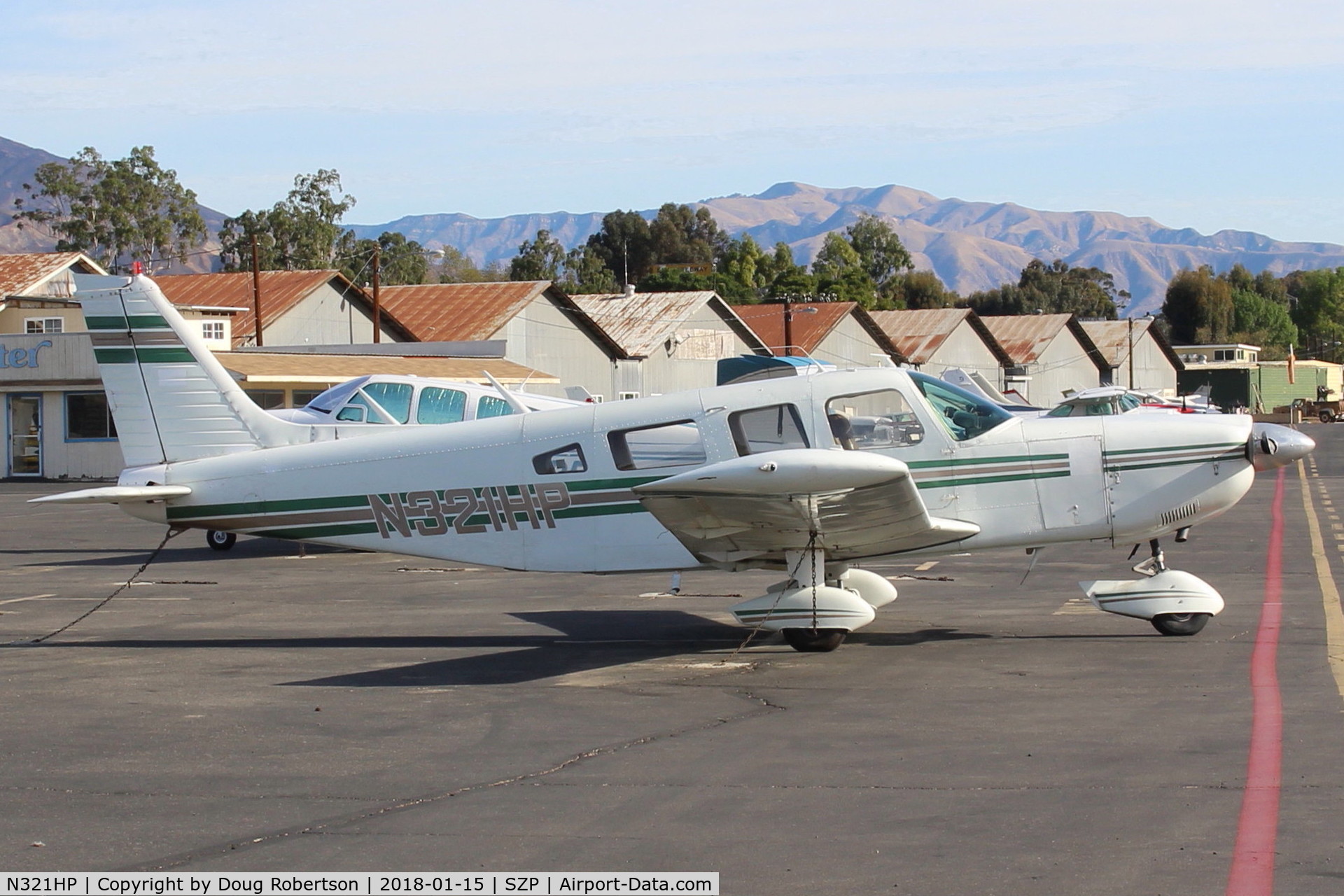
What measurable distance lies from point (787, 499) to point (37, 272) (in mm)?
48877

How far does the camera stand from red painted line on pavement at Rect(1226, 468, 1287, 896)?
520 cm

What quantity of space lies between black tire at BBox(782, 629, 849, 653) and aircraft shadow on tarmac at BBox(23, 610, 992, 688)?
28 cm

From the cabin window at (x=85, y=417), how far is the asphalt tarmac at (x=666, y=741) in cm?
2805

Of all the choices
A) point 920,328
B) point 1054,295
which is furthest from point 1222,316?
point 920,328

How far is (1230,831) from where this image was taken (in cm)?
575

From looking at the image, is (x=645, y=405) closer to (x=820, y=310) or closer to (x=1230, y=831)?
(x=1230, y=831)

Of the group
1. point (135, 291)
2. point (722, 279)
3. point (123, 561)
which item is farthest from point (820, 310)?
point (135, 291)

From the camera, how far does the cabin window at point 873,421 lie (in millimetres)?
10484

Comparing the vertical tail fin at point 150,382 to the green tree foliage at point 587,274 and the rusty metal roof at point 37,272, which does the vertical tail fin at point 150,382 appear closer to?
the rusty metal roof at point 37,272

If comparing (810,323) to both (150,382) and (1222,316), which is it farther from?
(1222,316)

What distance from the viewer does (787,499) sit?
9688 mm

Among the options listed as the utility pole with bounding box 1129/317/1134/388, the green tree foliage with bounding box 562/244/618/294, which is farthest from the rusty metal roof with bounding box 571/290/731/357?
the green tree foliage with bounding box 562/244/618/294

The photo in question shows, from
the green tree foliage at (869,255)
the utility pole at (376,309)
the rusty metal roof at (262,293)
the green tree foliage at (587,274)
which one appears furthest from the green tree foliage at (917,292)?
the utility pole at (376,309)

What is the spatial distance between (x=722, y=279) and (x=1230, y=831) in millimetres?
94783
